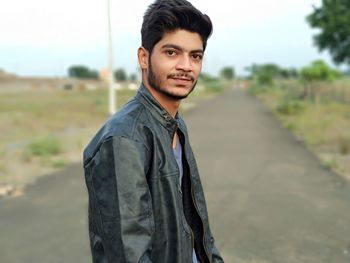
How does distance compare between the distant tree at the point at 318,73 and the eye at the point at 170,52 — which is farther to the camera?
the distant tree at the point at 318,73

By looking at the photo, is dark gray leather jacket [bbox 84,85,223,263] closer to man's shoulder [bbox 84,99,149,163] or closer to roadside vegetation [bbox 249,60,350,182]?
man's shoulder [bbox 84,99,149,163]

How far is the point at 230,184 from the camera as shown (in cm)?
703

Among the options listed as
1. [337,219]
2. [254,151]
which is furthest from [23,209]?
[254,151]

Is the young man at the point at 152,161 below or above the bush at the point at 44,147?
above

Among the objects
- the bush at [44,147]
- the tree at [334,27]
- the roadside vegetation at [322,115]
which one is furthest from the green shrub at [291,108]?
the bush at [44,147]

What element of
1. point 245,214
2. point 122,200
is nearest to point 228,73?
point 245,214

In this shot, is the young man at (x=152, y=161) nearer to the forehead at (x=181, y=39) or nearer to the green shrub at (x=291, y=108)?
the forehead at (x=181, y=39)

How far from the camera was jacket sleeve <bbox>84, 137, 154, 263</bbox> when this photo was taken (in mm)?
1228

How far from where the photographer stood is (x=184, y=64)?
144 centimetres

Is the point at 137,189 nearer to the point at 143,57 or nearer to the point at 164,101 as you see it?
the point at 164,101

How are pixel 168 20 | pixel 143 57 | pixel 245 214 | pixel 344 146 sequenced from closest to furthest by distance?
1. pixel 168 20
2. pixel 143 57
3. pixel 245 214
4. pixel 344 146

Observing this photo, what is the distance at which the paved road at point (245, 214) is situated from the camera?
4.29 m

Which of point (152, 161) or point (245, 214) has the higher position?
point (152, 161)

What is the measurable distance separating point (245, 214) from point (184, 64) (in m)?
4.29
